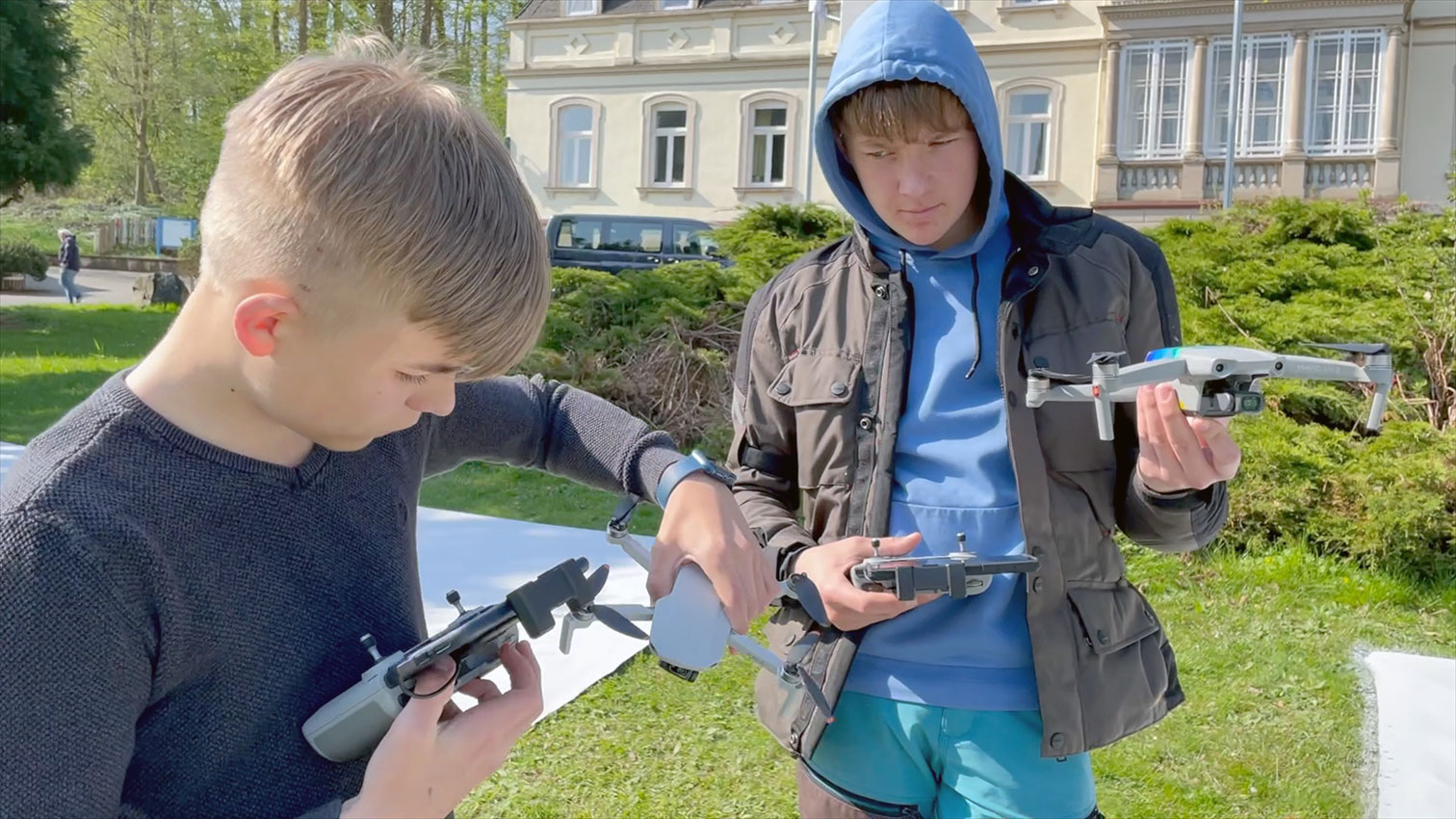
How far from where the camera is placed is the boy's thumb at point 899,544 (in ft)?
5.08

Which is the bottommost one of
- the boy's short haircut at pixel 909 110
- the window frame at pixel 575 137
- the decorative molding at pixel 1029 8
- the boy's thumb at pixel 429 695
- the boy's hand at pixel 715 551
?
the boy's thumb at pixel 429 695

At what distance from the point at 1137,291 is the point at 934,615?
585mm

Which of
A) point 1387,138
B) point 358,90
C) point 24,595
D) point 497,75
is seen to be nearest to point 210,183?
point 358,90

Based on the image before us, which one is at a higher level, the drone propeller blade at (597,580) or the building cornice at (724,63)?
the building cornice at (724,63)

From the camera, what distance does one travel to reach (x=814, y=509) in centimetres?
185

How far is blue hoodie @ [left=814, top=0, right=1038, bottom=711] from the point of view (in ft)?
5.41

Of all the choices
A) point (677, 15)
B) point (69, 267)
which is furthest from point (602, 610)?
point (677, 15)

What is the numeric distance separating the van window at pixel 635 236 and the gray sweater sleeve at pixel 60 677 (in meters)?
16.4

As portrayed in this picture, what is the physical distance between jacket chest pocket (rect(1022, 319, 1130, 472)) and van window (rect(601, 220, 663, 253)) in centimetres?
1562

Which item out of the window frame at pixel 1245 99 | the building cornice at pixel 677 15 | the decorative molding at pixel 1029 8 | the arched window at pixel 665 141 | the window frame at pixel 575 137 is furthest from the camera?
the window frame at pixel 575 137

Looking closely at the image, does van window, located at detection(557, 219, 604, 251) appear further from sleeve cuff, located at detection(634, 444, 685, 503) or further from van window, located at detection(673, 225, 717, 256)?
sleeve cuff, located at detection(634, 444, 685, 503)

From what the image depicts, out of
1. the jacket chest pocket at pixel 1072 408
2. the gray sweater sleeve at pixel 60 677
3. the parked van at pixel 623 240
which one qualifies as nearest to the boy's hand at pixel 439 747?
the gray sweater sleeve at pixel 60 677

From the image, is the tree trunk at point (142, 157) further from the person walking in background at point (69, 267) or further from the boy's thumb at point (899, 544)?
the boy's thumb at point (899, 544)

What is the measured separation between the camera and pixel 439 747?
99cm
